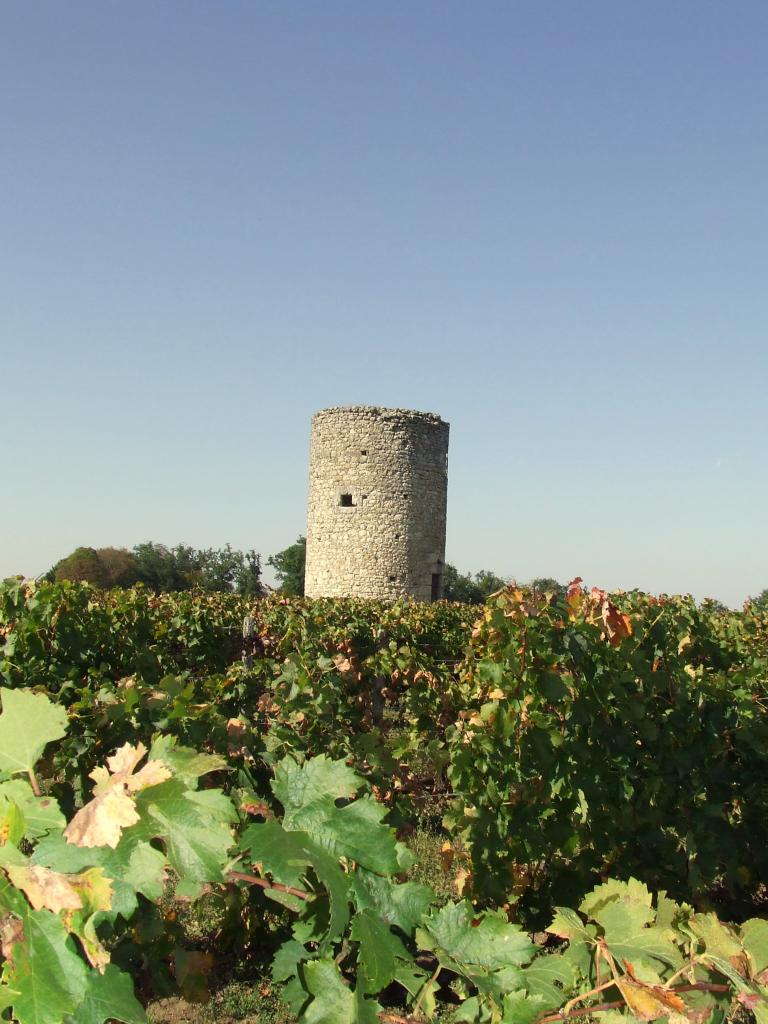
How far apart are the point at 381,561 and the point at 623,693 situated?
1318 centimetres

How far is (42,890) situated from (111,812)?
11 centimetres

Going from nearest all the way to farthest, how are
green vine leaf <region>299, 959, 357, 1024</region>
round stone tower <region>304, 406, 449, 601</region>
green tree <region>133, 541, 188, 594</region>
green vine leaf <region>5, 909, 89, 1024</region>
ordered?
green vine leaf <region>5, 909, 89, 1024</region> < green vine leaf <region>299, 959, 357, 1024</region> < round stone tower <region>304, 406, 449, 601</region> < green tree <region>133, 541, 188, 594</region>

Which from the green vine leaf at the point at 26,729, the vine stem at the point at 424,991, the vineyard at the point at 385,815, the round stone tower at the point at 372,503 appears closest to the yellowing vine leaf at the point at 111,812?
the vineyard at the point at 385,815

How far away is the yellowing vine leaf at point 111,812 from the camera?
2.95ft

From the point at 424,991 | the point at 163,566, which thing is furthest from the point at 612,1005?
the point at 163,566

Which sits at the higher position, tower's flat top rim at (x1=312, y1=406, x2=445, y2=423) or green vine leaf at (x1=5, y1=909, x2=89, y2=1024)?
tower's flat top rim at (x1=312, y1=406, x2=445, y2=423)

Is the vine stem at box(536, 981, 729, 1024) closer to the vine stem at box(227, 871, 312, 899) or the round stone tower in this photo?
the vine stem at box(227, 871, 312, 899)

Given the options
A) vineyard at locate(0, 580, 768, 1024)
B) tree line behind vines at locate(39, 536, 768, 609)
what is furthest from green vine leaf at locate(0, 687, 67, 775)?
tree line behind vines at locate(39, 536, 768, 609)

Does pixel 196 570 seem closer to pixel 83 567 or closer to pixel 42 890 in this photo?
pixel 83 567

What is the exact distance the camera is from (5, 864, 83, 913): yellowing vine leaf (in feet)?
2.66

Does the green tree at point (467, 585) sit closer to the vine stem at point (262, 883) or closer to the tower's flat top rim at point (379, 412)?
the tower's flat top rim at point (379, 412)

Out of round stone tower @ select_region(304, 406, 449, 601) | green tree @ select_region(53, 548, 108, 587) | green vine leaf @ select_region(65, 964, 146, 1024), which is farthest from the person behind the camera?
green tree @ select_region(53, 548, 108, 587)

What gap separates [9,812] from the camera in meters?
0.83

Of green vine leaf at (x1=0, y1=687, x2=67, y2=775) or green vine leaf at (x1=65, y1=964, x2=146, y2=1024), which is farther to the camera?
green vine leaf at (x1=0, y1=687, x2=67, y2=775)
